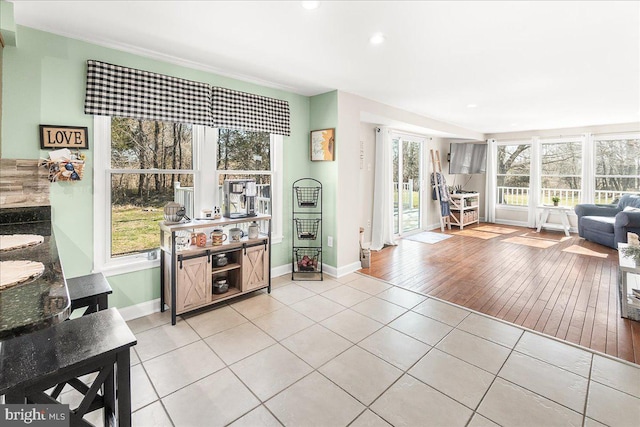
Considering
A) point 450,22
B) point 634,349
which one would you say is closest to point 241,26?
point 450,22

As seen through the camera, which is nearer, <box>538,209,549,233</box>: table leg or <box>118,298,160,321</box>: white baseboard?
<box>118,298,160,321</box>: white baseboard

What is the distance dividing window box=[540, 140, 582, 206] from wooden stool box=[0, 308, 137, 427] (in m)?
8.84

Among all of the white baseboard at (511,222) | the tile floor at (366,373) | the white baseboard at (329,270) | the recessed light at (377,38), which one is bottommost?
the tile floor at (366,373)

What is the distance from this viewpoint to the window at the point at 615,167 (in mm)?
6395

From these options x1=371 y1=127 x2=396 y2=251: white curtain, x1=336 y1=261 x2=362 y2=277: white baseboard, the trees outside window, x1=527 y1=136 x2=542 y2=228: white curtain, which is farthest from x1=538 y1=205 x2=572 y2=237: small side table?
the trees outside window

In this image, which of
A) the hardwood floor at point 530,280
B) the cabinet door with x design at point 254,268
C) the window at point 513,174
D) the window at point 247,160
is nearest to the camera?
the hardwood floor at point 530,280

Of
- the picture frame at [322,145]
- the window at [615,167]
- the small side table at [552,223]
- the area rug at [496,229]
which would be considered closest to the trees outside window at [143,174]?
the picture frame at [322,145]

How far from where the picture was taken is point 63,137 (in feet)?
8.13

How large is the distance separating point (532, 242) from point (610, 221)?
4.16 feet

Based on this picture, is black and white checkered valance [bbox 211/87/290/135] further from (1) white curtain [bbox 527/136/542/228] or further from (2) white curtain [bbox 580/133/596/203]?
(2) white curtain [bbox 580/133/596/203]

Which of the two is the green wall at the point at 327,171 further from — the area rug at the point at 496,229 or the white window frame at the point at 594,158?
the white window frame at the point at 594,158

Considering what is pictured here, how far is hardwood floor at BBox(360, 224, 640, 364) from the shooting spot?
9.09ft

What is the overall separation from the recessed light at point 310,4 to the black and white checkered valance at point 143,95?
157 centimetres

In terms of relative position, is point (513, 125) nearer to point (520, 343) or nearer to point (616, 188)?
point (616, 188)
